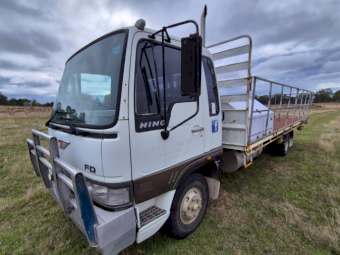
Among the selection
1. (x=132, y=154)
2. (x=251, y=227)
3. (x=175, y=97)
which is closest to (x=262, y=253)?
(x=251, y=227)

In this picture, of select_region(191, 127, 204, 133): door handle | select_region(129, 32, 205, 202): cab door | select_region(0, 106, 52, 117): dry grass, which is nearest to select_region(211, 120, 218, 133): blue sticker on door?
select_region(191, 127, 204, 133): door handle

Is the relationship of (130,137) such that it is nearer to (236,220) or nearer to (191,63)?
(191,63)

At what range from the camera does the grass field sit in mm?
2338

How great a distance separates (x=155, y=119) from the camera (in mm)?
1865

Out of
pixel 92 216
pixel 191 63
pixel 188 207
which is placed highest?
pixel 191 63

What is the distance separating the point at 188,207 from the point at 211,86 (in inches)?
68.3

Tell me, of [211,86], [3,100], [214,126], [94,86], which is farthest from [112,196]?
[3,100]

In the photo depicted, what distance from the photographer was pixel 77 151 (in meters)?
1.89

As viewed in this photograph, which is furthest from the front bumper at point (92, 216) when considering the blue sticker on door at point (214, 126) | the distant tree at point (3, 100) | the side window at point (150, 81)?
the distant tree at point (3, 100)

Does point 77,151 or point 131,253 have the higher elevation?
point 77,151

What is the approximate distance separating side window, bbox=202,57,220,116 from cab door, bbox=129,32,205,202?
470 mm

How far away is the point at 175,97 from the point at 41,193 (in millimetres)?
3399

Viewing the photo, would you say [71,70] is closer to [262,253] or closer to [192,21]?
[192,21]

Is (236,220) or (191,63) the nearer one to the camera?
(191,63)
